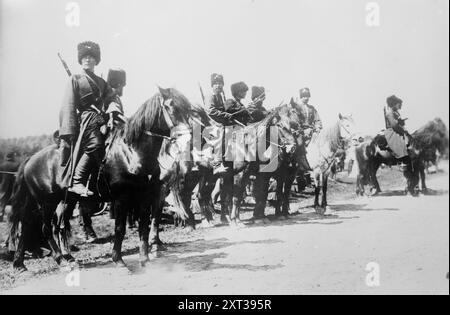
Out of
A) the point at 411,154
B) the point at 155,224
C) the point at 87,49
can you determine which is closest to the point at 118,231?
the point at 155,224

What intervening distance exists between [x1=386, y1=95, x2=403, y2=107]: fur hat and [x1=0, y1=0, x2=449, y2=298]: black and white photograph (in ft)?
0.10

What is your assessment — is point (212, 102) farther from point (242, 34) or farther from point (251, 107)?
point (242, 34)

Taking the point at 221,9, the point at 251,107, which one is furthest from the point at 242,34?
the point at 251,107

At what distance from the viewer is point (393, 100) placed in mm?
6895

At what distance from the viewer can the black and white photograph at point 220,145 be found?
5711 millimetres

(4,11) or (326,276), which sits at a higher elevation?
(4,11)

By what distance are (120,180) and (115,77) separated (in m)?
1.72

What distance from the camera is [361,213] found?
7.32m

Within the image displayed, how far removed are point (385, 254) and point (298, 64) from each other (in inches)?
118

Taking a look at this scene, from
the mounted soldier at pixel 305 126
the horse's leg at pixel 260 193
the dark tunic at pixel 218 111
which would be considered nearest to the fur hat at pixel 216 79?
the dark tunic at pixel 218 111

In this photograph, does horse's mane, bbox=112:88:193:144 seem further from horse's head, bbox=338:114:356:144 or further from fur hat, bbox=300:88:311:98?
horse's head, bbox=338:114:356:144

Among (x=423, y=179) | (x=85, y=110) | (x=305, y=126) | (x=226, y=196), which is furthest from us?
(x=305, y=126)

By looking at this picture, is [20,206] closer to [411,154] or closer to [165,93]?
[165,93]

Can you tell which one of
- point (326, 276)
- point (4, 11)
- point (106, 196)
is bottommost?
point (326, 276)
